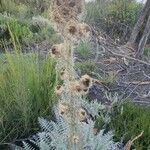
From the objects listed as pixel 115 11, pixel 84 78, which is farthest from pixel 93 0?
pixel 84 78

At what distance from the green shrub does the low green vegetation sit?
0.49 meters

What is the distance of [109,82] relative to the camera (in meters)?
4.60

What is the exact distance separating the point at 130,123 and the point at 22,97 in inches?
34.2

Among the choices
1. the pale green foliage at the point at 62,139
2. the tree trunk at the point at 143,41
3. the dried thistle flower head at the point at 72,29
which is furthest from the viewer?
the tree trunk at the point at 143,41

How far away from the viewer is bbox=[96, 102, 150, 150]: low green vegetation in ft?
11.0

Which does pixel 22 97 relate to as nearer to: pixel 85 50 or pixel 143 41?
pixel 85 50

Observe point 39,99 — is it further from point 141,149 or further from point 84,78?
point 84,78

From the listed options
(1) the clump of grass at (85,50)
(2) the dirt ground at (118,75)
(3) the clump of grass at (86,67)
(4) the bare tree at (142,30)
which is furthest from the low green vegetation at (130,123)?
(4) the bare tree at (142,30)

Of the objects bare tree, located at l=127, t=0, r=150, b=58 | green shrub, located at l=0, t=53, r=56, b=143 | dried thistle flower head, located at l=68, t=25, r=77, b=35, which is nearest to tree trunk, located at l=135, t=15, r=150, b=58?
bare tree, located at l=127, t=0, r=150, b=58

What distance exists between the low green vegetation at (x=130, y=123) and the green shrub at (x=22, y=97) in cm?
49

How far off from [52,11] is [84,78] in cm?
34

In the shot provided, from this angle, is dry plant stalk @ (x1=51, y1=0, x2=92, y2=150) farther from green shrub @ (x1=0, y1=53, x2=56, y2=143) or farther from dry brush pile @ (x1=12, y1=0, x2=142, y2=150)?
green shrub @ (x1=0, y1=53, x2=56, y2=143)

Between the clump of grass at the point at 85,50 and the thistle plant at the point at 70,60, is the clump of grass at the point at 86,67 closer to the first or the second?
the clump of grass at the point at 85,50

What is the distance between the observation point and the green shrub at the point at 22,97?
10.8 feet
